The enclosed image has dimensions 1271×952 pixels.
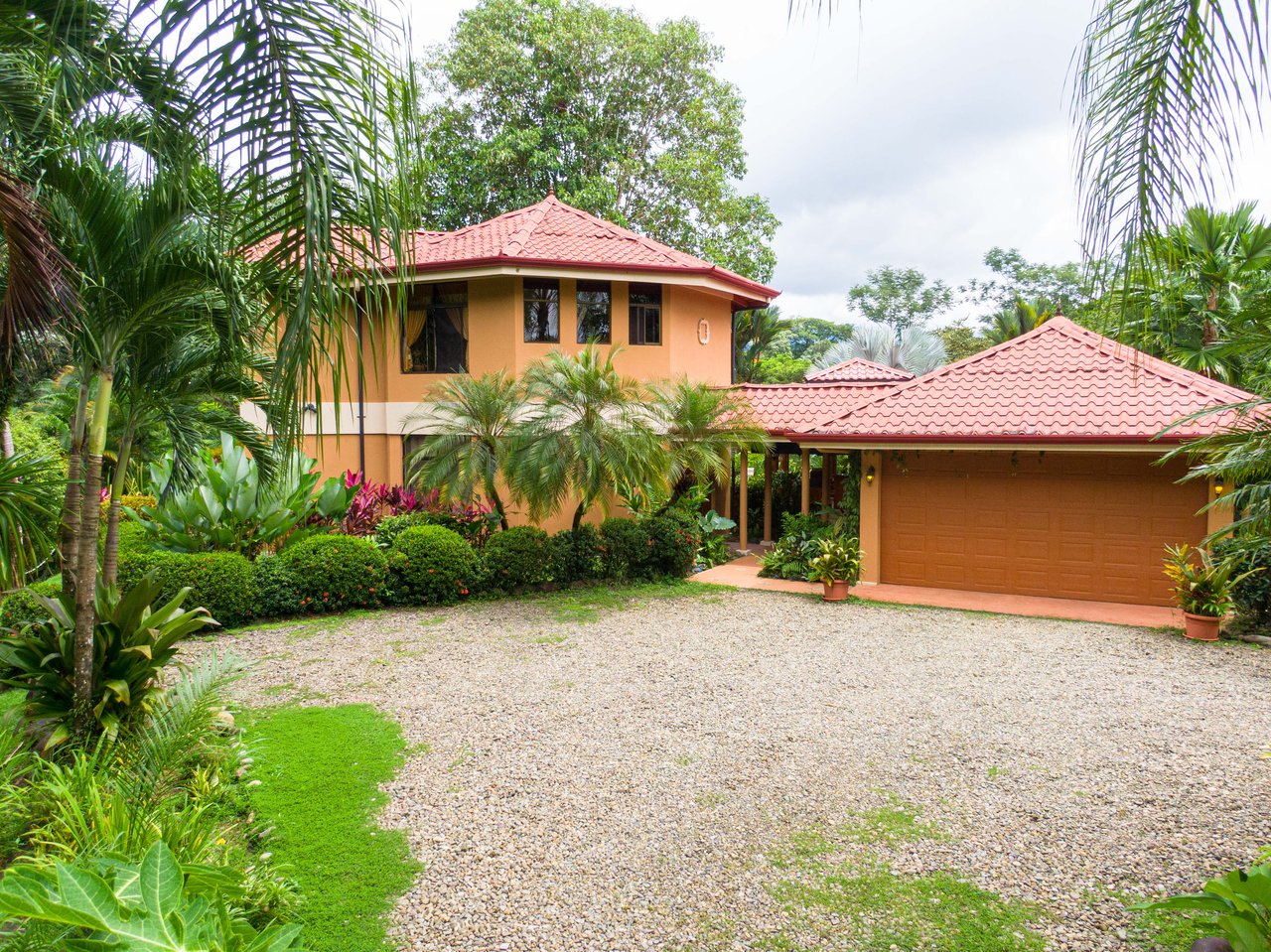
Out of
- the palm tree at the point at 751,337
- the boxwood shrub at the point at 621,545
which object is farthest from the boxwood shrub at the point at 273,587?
the palm tree at the point at 751,337

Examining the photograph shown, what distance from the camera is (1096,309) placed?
3064mm

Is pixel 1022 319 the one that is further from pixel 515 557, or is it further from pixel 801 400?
pixel 515 557

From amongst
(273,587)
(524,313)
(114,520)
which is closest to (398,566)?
(273,587)

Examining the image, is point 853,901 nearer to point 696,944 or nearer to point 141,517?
point 696,944

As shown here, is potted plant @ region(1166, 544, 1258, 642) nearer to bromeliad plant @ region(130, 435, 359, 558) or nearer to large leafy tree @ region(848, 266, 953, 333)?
bromeliad plant @ region(130, 435, 359, 558)

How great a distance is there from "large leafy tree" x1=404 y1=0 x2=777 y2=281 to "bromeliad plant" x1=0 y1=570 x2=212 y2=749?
65.6ft

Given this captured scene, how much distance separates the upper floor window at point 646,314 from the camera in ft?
51.5

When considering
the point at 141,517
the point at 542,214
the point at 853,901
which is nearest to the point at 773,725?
the point at 853,901

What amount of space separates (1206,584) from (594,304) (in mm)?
11290

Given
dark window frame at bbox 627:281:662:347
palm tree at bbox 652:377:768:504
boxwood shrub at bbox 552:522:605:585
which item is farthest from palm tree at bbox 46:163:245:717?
dark window frame at bbox 627:281:662:347

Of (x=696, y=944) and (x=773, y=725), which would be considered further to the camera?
(x=773, y=725)

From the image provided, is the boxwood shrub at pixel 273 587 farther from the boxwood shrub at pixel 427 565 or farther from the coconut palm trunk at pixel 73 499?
the coconut palm trunk at pixel 73 499

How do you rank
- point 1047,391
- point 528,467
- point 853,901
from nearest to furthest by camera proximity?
1. point 853,901
2. point 528,467
3. point 1047,391

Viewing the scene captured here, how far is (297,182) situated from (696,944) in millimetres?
3935
